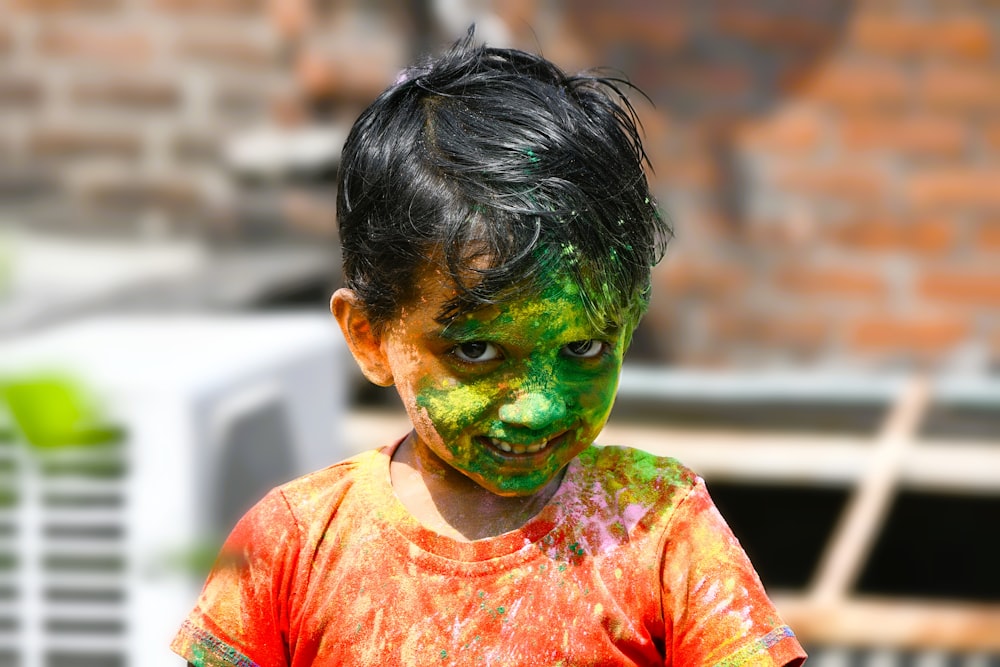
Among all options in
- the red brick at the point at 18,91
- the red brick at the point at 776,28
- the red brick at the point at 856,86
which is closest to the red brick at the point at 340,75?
the red brick at the point at 18,91

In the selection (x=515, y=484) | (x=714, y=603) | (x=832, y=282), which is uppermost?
(x=832, y=282)

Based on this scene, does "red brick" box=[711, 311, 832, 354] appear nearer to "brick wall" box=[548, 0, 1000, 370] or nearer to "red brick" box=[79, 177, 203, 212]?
"brick wall" box=[548, 0, 1000, 370]

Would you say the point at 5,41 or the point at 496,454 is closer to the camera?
the point at 496,454

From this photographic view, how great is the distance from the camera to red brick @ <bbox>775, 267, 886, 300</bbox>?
3.97 meters

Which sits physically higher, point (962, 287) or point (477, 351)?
point (962, 287)

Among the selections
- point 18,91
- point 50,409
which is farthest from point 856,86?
point 50,409

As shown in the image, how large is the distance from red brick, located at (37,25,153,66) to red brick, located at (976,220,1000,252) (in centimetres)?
259

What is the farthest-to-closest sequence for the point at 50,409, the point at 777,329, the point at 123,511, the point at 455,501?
the point at 777,329 < the point at 123,511 < the point at 455,501 < the point at 50,409

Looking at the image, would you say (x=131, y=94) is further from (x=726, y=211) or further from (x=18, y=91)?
(x=726, y=211)

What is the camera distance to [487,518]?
1.17m

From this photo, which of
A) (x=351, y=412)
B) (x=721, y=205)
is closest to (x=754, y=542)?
(x=721, y=205)

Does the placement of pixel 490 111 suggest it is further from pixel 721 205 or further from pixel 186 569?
pixel 721 205

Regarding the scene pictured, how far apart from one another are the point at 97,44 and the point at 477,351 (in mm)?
3418

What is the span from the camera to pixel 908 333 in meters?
3.98
